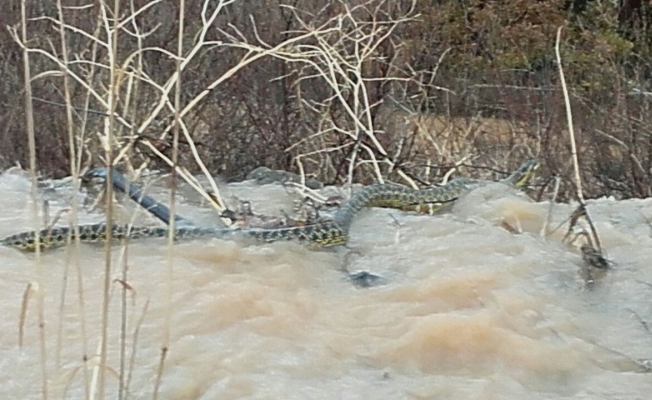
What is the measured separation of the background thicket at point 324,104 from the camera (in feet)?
27.5

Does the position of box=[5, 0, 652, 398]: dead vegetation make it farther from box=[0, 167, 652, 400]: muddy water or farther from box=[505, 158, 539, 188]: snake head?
box=[0, 167, 652, 400]: muddy water

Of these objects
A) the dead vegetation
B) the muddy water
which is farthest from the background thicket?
the muddy water

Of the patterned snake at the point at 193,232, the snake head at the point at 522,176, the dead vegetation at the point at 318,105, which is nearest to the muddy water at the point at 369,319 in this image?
the patterned snake at the point at 193,232

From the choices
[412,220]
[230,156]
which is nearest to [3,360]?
[412,220]

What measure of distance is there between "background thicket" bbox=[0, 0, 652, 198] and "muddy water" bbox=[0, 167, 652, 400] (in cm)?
237

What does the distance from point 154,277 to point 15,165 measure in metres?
4.22

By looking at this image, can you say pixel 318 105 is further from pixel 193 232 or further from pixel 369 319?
pixel 369 319

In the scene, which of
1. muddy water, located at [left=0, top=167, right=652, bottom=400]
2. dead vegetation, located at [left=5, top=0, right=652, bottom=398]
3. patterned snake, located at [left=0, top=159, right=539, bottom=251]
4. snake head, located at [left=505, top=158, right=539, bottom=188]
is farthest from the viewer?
dead vegetation, located at [left=5, top=0, right=652, bottom=398]

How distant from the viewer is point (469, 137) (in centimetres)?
952

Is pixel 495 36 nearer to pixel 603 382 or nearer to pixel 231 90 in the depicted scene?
pixel 231 90

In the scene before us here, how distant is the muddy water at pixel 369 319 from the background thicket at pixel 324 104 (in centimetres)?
237

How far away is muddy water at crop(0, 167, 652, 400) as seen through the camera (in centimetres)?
345

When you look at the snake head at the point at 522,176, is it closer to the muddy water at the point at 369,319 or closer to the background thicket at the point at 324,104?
the background thicket at the point at 324,104

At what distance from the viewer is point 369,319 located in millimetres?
4137
